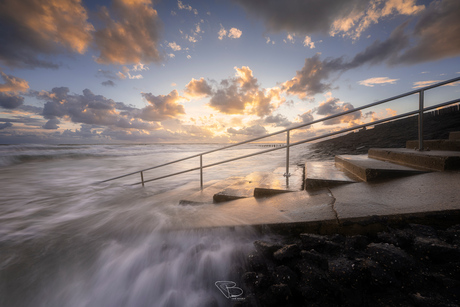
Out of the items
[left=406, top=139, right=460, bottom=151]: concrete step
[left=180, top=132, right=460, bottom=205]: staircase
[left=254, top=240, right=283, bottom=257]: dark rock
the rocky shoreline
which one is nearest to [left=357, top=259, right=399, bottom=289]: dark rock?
the rocky shoreline

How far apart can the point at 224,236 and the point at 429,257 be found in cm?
153

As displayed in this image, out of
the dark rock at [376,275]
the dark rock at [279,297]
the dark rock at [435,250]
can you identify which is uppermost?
the dark rock at [435,250]

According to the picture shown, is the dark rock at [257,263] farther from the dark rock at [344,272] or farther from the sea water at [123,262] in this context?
the dark rock at [344,272]

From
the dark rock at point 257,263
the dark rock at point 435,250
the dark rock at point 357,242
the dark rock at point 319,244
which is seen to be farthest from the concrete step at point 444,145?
the dark rock at point 257,263

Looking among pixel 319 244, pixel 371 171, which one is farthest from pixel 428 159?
pixel 319 244

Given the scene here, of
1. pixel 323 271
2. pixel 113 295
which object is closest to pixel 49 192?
pixel 113 295

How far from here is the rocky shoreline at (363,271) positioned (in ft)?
3.21

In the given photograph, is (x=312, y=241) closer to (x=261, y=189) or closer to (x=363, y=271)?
(x=363, y=271)

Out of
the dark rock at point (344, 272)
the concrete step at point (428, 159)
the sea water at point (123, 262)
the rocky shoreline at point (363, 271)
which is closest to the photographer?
the rocky shoreline at point (363, 271)

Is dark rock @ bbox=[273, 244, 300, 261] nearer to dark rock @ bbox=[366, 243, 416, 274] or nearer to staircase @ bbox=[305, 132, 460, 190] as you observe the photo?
dark rock @ bbox=[366, 243, 416, 274]

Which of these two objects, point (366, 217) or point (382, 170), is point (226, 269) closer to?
point (366, 217)
